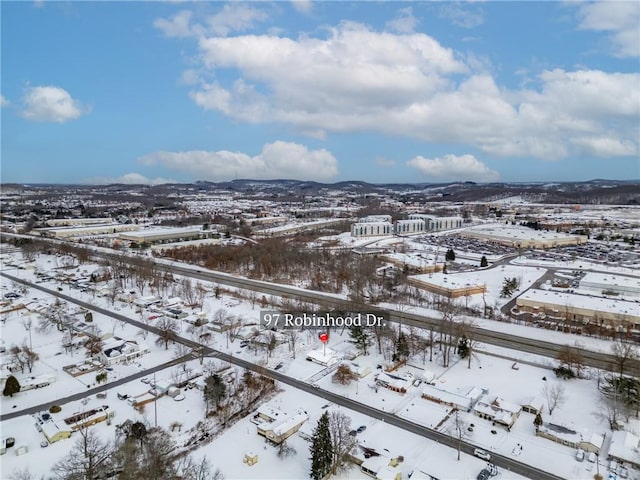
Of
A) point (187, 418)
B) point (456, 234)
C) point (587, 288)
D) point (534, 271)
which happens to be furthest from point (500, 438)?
point (456, 234)

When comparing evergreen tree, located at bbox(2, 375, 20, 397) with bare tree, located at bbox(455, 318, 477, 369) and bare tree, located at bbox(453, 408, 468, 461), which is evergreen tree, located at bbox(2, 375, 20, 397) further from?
bare tree, located at bbox(455, 318, 477, 369)

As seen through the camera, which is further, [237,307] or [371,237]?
[371,237]

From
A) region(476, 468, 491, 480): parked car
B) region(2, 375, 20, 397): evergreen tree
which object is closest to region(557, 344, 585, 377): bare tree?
region(476, 468, 491, 480): parked car

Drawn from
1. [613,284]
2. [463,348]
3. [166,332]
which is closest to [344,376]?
[463,348]

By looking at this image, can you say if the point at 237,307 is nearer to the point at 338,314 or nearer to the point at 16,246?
the point at 338,314

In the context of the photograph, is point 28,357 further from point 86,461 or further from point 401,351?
point 401,351
